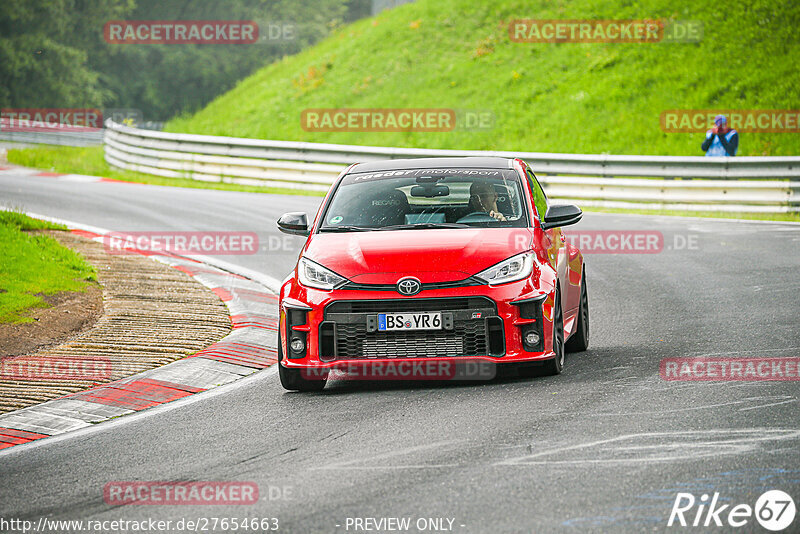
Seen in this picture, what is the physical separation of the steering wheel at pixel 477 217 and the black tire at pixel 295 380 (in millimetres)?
1670

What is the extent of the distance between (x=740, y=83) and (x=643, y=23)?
4.79m

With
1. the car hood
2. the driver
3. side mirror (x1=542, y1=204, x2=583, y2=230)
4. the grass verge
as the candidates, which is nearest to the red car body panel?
the car hood

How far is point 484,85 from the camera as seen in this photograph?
33.9m

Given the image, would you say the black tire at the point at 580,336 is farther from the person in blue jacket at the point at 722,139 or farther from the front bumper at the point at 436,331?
the person in blue jacket at the point at 722,139

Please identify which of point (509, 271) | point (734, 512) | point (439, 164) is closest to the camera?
point (734, 512)

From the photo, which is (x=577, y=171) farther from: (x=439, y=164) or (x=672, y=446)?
(x=672, y=446)

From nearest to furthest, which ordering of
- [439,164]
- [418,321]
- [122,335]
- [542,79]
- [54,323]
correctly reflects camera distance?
[418,321], [439,164], [122,335], [54,323], [542,79]

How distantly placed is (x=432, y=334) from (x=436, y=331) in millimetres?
36

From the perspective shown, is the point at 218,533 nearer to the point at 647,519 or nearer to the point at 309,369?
the point at 647,519

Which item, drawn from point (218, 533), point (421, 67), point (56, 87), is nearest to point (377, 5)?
point (421, 67)

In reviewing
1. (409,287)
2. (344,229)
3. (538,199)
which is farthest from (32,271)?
(409,287)

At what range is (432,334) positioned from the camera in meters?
7.77

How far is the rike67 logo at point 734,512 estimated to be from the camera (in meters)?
4.92

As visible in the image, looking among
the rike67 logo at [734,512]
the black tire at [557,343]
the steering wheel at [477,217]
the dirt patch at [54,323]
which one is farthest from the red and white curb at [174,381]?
the rike67 logo at [734,512]
